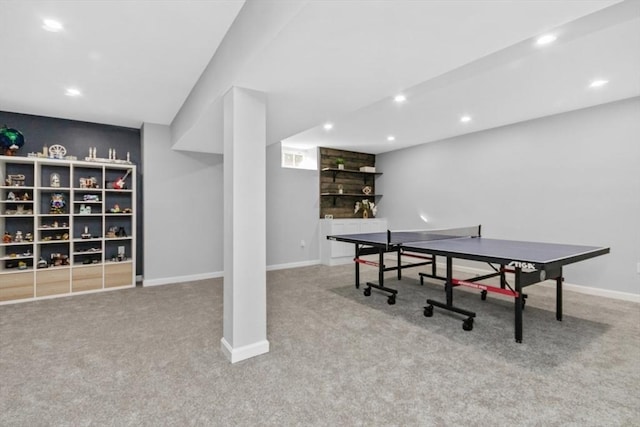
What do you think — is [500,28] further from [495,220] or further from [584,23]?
[495,220]

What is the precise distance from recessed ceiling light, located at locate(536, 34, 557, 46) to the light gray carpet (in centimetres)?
245

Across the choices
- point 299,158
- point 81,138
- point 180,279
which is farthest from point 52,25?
point 299,158

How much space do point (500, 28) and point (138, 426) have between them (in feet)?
9.51

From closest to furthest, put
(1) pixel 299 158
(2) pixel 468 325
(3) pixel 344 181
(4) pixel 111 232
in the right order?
(2) pixel 468 325 < (4) pixel 111 232 < (1) pixel 299 158 < (3) pixel 344 181

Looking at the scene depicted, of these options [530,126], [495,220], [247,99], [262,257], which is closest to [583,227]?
[495,220]

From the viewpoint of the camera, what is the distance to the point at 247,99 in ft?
7.71

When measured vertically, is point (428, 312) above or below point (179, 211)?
below

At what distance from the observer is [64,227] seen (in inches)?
163

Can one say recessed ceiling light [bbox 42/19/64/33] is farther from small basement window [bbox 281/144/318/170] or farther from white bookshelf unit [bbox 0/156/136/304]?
small basement window [bbox 281/144/318/170]

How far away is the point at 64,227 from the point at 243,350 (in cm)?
352

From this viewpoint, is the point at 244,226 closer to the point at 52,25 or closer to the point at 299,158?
the point at 52,25

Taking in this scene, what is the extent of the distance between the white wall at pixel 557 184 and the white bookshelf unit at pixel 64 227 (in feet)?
17.9

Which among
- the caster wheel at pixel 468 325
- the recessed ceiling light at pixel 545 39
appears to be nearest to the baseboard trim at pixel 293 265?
the caster wheel at pixel 468 325

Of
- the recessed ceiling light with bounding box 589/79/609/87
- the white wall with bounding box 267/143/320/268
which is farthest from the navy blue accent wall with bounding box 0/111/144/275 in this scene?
the recessed ceiling light with bounding box 589/79/609/87
